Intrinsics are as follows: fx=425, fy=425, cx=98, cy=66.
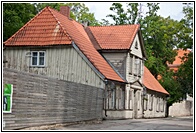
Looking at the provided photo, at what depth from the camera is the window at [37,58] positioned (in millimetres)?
28359

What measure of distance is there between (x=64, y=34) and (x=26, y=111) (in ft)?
39.3

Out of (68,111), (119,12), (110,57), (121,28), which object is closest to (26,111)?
(68,111)

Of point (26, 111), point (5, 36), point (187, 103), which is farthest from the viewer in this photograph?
point (187, 103)

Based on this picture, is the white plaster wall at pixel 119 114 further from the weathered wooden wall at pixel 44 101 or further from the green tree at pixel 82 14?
the green tree at pixel 82 14

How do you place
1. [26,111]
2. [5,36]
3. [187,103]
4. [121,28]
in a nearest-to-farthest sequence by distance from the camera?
[26,111]
[121,28]
[5,36]
[187,103]

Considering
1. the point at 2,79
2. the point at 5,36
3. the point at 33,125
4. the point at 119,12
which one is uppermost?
the point at 119,12

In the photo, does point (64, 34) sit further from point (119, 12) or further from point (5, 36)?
point (119, 12)

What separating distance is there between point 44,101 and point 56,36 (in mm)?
10919

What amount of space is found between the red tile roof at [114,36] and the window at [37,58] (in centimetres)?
510

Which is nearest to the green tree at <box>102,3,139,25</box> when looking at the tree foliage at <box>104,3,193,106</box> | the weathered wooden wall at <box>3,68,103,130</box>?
the tree foliage at <box>104,3,193,106</box>

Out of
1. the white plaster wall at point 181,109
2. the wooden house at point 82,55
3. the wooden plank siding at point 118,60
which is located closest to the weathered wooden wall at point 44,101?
the wooden house at point 82,55

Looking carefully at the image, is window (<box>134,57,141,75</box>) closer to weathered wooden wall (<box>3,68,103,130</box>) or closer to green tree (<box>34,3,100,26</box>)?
weathered wooden wall (<box>3,68,103,130</box>)

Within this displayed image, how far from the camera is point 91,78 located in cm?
2667

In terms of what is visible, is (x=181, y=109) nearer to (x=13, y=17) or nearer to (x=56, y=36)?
(x=13, y=17)
